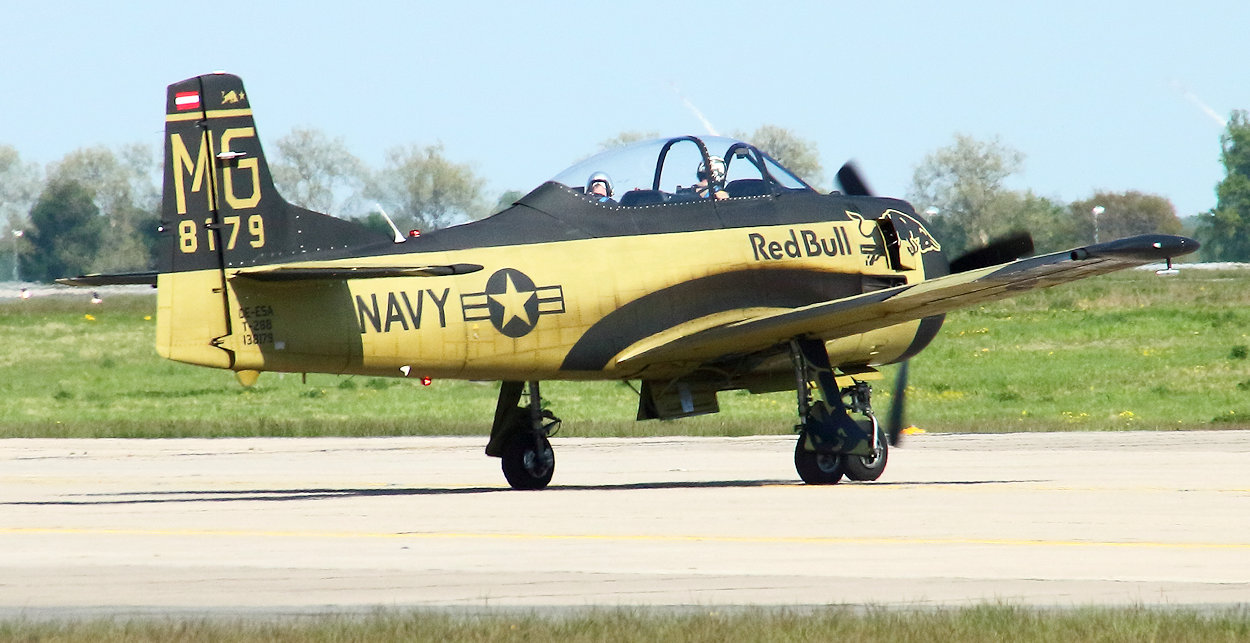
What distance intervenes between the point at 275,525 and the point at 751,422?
1988cm

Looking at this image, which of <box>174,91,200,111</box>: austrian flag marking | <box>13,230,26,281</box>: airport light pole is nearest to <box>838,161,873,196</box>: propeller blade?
<box>174,91,200,111</box>: austrian flag marking

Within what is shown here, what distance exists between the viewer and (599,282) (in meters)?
17.4

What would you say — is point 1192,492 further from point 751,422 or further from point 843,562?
point 751,422

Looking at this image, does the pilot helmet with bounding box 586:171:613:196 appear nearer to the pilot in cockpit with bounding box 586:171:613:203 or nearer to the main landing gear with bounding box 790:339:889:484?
the pilot in cockpit with bounding box 586:171:613:203

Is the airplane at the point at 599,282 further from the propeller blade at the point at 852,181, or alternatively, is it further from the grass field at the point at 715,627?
the grass field at the point at 715,627

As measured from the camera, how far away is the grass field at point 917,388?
33875 mm

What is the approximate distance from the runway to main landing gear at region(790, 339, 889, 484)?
0.48 m

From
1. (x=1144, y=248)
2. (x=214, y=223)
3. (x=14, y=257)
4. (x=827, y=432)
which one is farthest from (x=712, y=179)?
(x=14, y=257)

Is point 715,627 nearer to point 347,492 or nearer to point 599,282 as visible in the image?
point 599,282

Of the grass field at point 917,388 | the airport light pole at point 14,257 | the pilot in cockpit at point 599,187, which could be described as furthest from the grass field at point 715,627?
the airport light pole at point 14,257

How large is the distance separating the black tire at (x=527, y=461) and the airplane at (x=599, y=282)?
21 mm

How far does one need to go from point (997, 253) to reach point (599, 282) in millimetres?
5533

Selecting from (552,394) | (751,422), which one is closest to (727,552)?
(751,422)

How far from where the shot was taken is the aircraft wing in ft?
54.4
